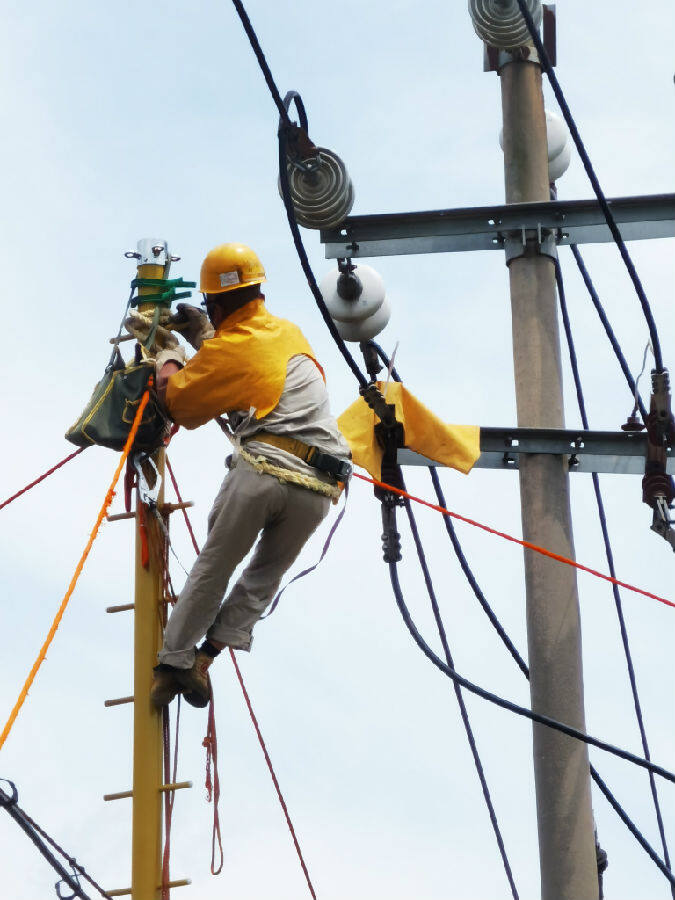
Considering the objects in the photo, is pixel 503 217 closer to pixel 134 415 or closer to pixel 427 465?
pixel 427 465

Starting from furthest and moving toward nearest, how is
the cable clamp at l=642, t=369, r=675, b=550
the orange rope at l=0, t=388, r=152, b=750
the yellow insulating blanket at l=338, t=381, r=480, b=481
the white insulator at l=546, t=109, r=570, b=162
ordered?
the white insulator at l=546, t=109, r=570, b=162 < the yellow insulating blanket at l=338, t=381, r=480, b=481 < the cable clamp at l=642, t=369, r=675, b=550 < the orange rope at l=0, t=388, r=152, b=750

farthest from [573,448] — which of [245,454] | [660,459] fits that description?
[245,454]

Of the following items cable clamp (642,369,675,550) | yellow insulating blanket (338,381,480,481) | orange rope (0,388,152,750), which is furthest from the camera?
yellow insulating blanket (338,381,480,481)

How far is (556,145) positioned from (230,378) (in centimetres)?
306

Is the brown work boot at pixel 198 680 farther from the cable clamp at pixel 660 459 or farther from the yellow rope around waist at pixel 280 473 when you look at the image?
the cable clamp at pixel 660 459

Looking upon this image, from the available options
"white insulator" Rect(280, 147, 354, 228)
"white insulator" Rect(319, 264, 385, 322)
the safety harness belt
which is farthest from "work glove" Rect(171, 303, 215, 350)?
"white insulator" Rect(319, 264, 385, 322)

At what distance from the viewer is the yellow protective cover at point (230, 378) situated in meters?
8.33

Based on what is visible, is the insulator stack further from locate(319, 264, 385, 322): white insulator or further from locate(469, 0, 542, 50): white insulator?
locate(469, 0, 542, 50): white insulator

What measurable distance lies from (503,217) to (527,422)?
1.01 meters

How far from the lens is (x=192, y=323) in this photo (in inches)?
343

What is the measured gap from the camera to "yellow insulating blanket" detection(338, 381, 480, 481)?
382 inches

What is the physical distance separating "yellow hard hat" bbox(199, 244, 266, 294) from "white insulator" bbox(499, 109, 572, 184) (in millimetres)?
2415

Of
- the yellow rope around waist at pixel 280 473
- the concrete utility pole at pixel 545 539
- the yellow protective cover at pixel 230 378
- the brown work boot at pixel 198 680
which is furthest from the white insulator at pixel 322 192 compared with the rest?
the brown work boot at pixel 198 680

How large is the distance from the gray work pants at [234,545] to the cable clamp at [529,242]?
2035mm
